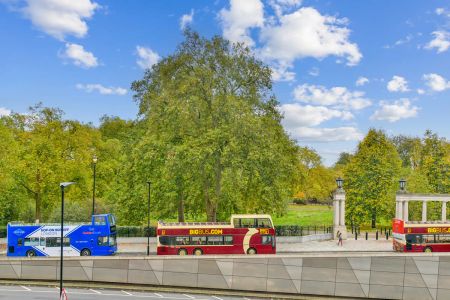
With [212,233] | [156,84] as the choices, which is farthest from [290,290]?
[156,84]

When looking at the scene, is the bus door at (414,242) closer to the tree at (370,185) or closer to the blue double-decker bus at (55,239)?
the tree at (370,185)

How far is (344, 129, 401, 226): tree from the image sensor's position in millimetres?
54469

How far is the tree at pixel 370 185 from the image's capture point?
5447 cm

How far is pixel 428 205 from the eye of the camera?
53625mm

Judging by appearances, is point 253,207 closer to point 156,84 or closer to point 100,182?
point 156,84

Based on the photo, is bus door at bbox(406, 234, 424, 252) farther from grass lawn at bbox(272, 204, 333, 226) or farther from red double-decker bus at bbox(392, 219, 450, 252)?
grass lawn at bbox(272, 204, 333, 226)

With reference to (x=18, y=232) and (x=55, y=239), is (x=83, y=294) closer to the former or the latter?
(x=55, y=239)

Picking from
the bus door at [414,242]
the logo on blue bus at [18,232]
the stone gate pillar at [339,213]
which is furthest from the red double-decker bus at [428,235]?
the logo on blue bus at [18,232]

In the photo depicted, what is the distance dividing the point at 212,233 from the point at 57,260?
12.7m

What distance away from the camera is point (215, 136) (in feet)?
120

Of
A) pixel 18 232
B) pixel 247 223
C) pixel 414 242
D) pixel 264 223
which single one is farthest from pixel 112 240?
pixel 414 242

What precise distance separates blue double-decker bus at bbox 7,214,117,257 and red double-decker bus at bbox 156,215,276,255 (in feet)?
15.8

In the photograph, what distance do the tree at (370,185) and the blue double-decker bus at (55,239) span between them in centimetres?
3289

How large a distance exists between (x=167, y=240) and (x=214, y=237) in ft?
12.5
